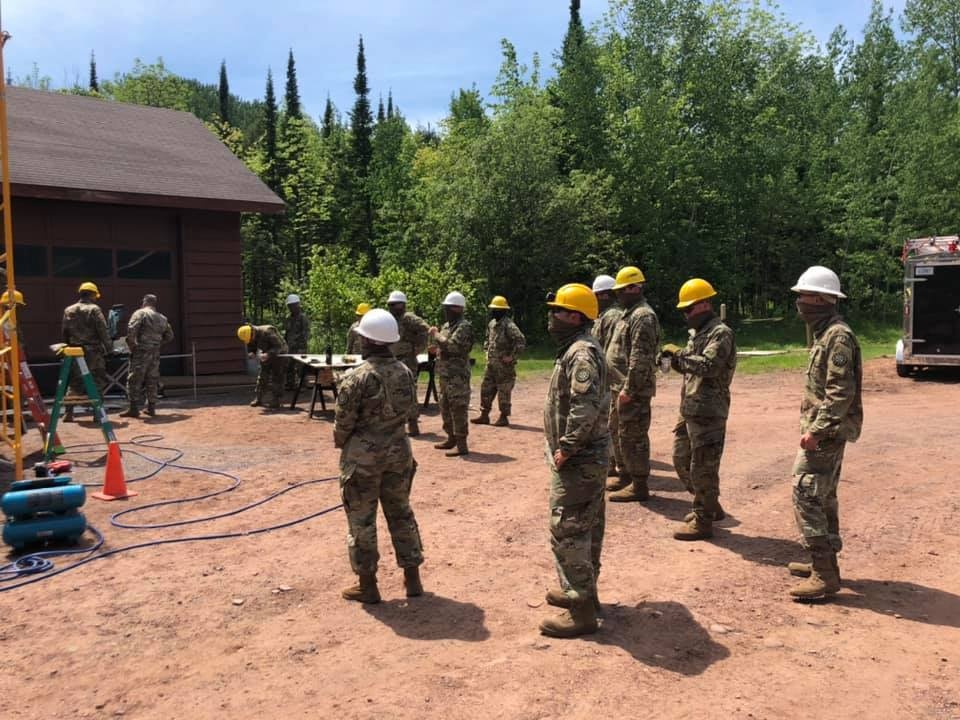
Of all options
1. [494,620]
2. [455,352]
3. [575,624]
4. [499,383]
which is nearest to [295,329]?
[499,383]

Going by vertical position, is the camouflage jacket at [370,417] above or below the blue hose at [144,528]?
above

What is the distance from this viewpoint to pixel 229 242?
52.9 ft

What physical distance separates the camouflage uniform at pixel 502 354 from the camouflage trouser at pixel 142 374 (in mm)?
5660

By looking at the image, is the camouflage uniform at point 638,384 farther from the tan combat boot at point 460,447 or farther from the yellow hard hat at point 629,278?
the tan combat boot at point 460,447

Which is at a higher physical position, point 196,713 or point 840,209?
point 840,209

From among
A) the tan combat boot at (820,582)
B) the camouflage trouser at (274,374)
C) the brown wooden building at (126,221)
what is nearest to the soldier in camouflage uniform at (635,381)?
the tan combat boot at (820,582)

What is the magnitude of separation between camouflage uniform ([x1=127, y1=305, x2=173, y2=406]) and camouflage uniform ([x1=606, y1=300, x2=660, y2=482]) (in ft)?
27.6

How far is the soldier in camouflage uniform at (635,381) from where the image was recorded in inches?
282

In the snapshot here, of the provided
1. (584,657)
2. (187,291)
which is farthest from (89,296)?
(584,657)

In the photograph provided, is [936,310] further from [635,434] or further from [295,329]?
[295,329]

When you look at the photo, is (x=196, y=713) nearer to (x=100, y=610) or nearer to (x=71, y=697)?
(x=71, y=697)

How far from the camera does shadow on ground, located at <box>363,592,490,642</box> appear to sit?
15.0ft

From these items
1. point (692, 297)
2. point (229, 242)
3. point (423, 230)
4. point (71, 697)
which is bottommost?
point (71, 697)

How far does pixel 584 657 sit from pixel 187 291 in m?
13.6
